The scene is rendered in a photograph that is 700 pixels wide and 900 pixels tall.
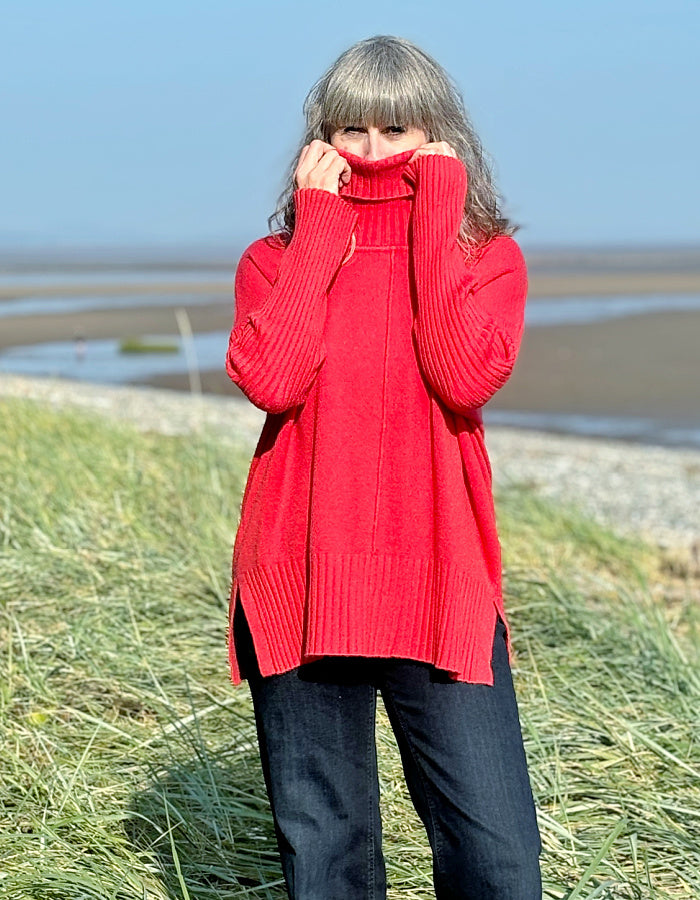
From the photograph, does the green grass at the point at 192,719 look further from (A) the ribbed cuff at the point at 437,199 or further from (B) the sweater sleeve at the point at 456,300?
(A) the ribbed cuff at the point at 437,199

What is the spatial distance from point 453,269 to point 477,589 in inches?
21.8

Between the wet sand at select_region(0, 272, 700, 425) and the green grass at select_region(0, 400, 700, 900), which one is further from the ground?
the wet sand at select_region(0, 272, 700, 425)

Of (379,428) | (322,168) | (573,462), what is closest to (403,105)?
(322,168)

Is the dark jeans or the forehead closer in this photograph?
the dark jeans

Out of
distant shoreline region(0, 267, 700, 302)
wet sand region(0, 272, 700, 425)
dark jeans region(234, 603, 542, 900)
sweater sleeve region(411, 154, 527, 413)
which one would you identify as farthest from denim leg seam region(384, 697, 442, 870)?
distant shoreline region(0, 267, 700, 302)

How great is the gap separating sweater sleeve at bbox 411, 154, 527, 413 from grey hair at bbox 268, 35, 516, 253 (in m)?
0.10

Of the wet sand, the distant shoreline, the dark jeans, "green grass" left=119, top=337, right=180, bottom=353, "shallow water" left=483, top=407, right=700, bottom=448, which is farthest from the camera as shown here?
the distant shoreline

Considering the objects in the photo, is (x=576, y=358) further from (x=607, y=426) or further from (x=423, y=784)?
(x=423, y=784)

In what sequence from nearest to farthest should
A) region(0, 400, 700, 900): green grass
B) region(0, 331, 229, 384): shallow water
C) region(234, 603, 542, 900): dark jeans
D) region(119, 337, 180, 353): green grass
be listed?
region(234, 603, 542, 900): dark jeans, region(0, 400, 700, 900): green grass, region(0, 331, 229, 384): shallow water, region(119, 337, 180, 353): green grass

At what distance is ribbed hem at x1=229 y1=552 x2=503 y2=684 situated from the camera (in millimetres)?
2193

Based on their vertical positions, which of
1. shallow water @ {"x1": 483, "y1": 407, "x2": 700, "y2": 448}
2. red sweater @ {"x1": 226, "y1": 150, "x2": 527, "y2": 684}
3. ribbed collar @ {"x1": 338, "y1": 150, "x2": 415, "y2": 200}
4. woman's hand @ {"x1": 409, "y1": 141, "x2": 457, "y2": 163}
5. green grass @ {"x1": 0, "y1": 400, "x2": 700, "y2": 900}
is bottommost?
green grass @ {"x1": 0, "y1": 400, "x2": 700, "y2": 900}

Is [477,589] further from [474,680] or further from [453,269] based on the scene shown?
[453,269]

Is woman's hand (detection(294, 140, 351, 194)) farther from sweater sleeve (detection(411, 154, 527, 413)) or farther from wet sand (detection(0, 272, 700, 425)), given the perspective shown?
wet sand (detection(0, 272, 700, 425))

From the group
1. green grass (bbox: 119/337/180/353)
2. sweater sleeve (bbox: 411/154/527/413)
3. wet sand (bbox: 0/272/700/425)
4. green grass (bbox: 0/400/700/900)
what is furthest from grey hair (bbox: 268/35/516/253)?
green grass (bbox: 119/337/180/353)
